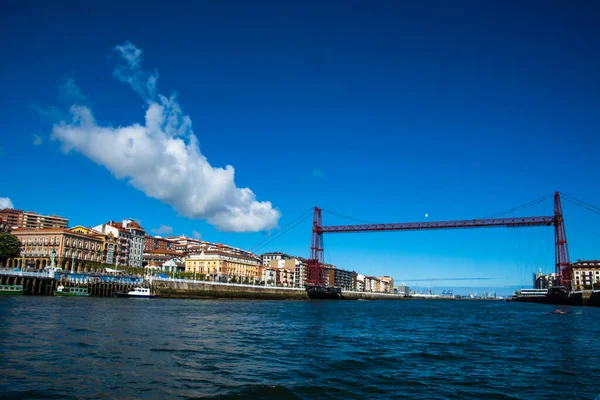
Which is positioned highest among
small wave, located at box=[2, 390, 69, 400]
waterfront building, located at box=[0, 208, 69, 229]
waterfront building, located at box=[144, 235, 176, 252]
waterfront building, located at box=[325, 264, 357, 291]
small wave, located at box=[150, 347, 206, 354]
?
waterfront building, located at box=[0, 208, 69, 229]

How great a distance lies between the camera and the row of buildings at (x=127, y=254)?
273 feet

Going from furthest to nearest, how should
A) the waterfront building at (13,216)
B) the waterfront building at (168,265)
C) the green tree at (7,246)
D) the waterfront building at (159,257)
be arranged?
the waterfront building at (13,216)
the waterfront building at (159,257)
the waterfront building at (168,265)
the green tree at (7,246)

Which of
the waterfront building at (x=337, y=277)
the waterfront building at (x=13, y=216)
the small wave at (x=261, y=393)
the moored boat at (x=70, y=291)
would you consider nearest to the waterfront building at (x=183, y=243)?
the waterfront building at (x=13, y=216)

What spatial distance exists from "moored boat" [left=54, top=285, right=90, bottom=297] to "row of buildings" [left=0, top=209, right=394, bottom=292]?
11613 mm

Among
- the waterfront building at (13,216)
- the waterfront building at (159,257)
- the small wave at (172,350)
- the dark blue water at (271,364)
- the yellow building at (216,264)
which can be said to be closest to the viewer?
the dark blue water at (271,364)

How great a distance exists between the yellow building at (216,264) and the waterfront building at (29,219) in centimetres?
4708

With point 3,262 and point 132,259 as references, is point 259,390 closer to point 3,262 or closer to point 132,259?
point 3,262

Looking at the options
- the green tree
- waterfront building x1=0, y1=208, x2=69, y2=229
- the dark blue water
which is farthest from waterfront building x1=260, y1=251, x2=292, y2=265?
the dark blue water

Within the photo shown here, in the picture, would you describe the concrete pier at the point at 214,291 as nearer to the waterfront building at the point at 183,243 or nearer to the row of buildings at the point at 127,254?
the row of buildings at the point at 127,254

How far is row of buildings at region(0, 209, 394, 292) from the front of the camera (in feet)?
273

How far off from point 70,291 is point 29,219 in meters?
88.7

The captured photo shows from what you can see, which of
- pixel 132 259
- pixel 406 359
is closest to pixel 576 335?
pixel 406 359

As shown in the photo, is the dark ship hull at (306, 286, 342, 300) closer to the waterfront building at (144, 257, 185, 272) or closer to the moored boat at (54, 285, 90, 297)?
the waterfront building at (144, 257, 185, 272)

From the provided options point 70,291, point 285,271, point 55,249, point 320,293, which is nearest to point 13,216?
point 55,249
